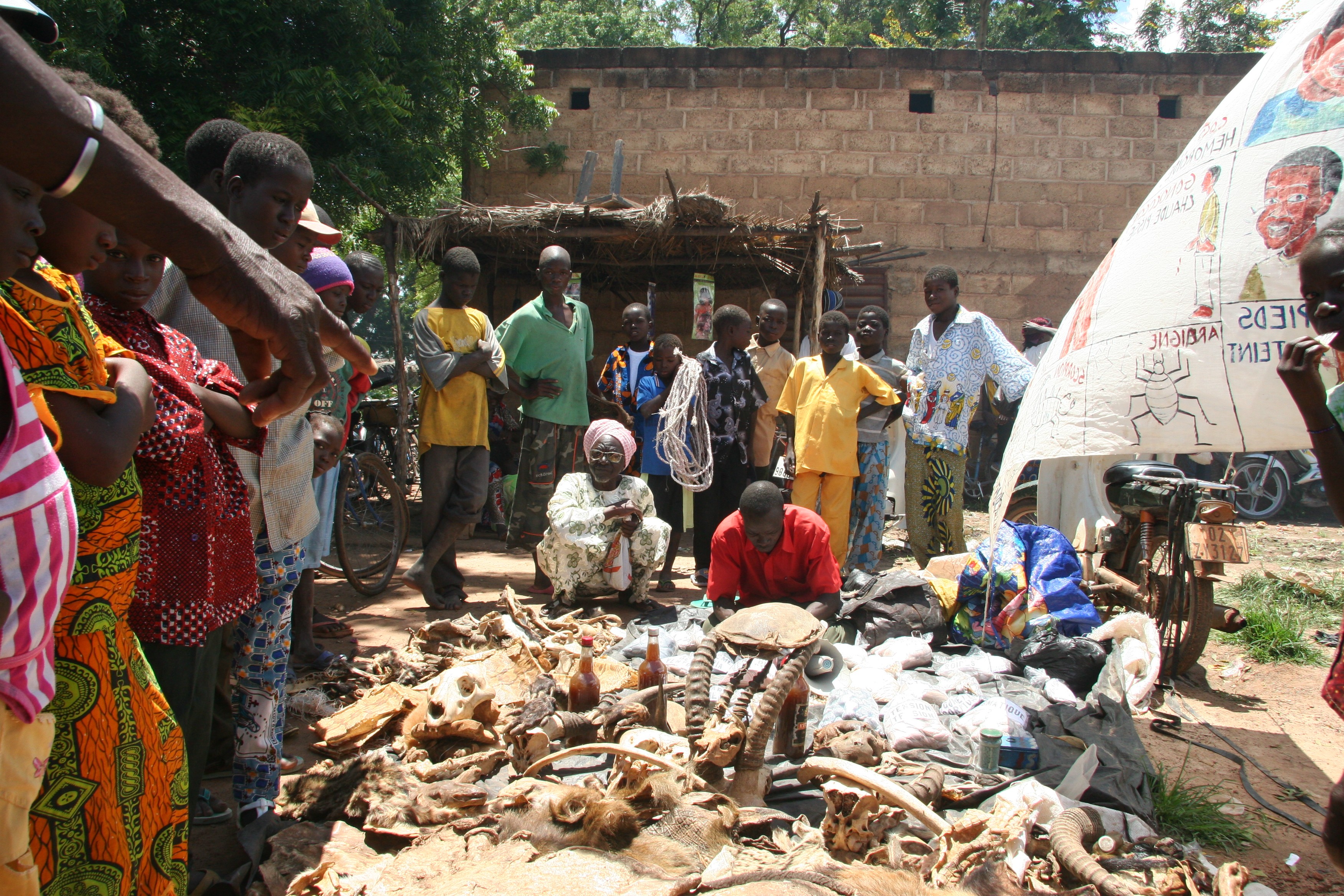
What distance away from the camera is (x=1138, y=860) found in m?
2.49

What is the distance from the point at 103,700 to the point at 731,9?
25987mm

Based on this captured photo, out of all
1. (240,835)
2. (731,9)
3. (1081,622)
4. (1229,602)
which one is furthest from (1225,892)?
(731,9)

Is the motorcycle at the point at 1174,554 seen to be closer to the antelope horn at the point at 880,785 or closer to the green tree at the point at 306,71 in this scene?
the antelope horn at the point at 880,785

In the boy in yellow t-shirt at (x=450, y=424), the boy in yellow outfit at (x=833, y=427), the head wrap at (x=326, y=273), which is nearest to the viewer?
the head wrap at (x=326, y=273)

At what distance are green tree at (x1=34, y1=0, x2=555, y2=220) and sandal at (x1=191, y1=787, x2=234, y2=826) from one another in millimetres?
5711

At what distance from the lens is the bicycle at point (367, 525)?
526 centimetres

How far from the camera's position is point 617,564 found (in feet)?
16.5

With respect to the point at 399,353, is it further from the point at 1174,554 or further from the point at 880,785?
the point at 1174,554

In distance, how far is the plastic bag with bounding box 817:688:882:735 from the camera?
3.35 metres

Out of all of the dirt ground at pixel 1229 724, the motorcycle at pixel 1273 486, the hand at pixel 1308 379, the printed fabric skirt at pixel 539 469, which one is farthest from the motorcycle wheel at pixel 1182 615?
the motorcycle at pixel 1273 486

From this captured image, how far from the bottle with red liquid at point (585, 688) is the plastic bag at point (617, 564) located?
170 cm

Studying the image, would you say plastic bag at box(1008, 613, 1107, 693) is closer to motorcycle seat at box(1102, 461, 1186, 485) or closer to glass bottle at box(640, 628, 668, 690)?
motorcycle seat at box(1102, 461, 1186, 485)

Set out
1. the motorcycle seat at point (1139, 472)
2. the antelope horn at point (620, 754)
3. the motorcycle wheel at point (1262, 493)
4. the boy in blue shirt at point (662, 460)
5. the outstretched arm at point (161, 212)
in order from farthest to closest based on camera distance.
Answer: the motorcycle wheel at point (1262, 493) → the boy in blue shirt at point (662, 460) → the motorcycle seat at point (1139, 472) → the antelope horn at point (620, 754) → the outstretched arm at point (161, 212)

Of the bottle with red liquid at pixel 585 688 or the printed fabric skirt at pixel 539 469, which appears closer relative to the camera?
the bottle with red liquid at pixel 585 688
